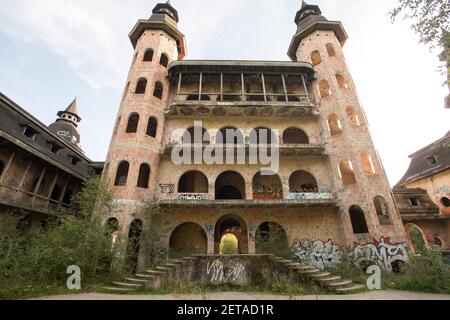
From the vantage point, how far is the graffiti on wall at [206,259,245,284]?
1017 centimetres

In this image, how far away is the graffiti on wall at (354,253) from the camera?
12781 millimetres

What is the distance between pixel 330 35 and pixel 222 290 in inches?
906

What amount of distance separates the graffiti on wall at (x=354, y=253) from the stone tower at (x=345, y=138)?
19.5 inches

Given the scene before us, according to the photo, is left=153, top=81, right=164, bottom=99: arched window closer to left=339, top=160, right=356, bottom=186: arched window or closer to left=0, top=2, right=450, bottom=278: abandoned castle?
left=0, top=2, right=450, bottom=278: abandoned castle

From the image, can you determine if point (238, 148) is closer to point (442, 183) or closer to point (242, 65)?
point (242, 65)

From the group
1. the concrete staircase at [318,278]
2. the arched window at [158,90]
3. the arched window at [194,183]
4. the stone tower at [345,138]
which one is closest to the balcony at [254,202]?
the stone tower at [345,138]

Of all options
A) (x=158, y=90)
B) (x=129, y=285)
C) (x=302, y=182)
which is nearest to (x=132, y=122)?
(x=158, y=90)

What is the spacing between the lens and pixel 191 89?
20.1m

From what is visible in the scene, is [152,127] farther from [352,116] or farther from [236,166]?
[352,116]

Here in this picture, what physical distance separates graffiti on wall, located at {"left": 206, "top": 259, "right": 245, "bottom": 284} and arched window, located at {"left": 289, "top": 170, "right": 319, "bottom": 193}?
28.9 ft

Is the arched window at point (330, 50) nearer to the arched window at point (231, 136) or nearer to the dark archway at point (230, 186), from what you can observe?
the arched window at point (231, 136)

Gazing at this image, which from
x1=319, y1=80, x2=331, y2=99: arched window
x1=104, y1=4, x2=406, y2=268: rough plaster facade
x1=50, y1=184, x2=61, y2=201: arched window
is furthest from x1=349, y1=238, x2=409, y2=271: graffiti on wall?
x1=50, y1=184, x2=61, y2=201: arched window

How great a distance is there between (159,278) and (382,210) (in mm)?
15187

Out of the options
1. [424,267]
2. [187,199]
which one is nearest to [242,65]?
[187,199]
